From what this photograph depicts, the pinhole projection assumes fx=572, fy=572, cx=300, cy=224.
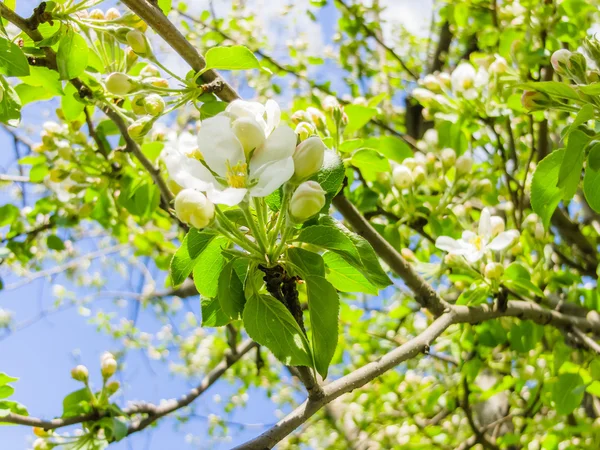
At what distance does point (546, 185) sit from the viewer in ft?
3.51

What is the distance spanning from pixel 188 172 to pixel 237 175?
7cm

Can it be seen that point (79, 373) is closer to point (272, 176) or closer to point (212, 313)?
point (212, 313)

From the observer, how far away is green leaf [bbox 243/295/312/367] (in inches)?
31.6

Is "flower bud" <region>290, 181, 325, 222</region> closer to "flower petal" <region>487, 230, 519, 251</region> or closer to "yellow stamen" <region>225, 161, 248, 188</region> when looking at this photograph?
"yellow stamen" <region>225, 161, 248, 188</region>

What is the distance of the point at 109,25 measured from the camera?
1249 millimetres

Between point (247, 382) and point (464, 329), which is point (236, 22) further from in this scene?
point (464, 329)

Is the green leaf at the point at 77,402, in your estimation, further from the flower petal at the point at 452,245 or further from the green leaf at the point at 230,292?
the flower petal at the point at 452,245

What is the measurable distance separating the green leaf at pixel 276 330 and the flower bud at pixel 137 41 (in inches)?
25.2

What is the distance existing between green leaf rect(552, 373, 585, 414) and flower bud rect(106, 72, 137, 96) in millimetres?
1395

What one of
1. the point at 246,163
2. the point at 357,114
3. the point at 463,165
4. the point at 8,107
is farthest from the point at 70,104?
the point at 463,165

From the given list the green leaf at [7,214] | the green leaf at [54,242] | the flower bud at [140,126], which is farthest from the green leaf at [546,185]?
the green leaf at [7,214]

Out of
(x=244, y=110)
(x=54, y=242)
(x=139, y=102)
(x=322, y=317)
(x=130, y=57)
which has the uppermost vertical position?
(x=54, y=242)

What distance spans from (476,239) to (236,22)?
2.56 m

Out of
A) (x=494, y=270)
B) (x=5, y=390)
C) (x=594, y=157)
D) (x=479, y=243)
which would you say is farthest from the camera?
(x=479, y=243)
